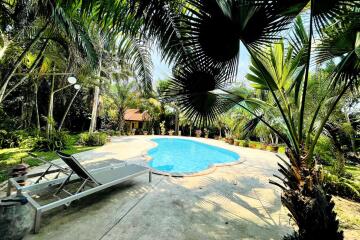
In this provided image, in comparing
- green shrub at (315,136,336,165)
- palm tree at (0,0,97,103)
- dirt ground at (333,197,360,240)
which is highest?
palm tree at (0,0,97,103)

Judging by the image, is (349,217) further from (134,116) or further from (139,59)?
(134,116)

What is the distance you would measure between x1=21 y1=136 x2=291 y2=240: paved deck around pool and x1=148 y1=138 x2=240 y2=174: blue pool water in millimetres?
1927

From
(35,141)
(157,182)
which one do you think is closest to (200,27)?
(157,182)

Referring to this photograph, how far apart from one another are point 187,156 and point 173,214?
9267 millimetres

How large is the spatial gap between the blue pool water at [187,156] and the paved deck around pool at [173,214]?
193 cm

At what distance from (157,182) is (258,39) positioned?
4660 mm

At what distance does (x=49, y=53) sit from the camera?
308 inches

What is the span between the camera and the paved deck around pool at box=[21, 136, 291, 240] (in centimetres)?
302

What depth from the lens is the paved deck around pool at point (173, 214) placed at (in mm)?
3023

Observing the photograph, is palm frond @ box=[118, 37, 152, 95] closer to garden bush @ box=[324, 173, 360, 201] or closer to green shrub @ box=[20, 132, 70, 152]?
garden bush @ box=[324, 173, 360, 201]

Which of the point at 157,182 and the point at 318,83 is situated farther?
the point at 157,182

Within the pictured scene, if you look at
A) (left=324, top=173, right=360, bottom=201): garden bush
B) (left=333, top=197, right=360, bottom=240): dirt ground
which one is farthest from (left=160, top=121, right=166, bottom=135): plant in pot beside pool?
(left=333, top=197, right=360, bottom=240): dirt ground

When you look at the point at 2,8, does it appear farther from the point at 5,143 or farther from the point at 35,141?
the point at 5,143

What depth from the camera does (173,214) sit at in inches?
142
